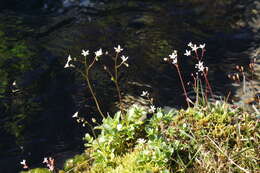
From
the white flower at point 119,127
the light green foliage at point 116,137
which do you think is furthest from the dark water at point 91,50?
the white flower at point 119,127

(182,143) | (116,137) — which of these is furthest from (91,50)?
(182,143)

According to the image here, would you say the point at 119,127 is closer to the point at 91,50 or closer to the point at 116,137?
the point at 116,137

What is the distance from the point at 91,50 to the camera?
10547 millimetres

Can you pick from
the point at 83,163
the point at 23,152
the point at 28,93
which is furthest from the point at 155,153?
the point at 28,93

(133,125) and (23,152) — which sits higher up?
(133,125)

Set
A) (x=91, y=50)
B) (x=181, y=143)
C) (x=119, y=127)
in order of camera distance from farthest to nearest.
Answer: (x=91, y=50) → (x=119, y=127) → (x=181, y=143)

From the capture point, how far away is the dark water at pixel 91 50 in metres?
6.54

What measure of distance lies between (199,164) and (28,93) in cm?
541

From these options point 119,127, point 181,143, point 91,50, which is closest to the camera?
point 181,143

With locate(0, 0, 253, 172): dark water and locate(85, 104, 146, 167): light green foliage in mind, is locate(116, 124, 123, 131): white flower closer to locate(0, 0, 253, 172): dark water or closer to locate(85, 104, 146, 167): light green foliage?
locate(85, 104, 146, 167): light green foliage

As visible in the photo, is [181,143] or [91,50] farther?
[91,50]

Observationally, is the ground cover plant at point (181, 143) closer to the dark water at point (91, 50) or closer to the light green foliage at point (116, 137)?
the light green foliage at point (116, 137)

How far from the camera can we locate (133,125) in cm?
400

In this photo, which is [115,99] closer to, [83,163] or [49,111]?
[49,111]
